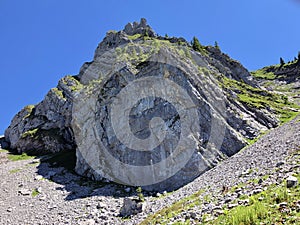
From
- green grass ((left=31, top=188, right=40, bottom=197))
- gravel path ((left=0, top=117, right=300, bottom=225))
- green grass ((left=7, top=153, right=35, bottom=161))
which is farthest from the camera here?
green grass ((left=7, top=153, right=35, bottom=161))

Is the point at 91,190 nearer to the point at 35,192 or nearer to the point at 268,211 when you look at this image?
the point at 35,192

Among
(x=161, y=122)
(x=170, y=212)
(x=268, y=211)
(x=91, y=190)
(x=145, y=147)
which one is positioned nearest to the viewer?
(x=268, y=211)

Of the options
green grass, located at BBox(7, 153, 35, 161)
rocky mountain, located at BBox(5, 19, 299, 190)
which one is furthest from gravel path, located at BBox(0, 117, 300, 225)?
green grass, located at BBox(7, 153, 35, 161)

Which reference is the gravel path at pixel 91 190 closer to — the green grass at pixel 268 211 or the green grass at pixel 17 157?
the green grass at pixel 268 211

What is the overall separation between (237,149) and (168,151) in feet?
39.5

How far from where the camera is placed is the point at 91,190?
4616cm

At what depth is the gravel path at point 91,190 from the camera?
28250 mm

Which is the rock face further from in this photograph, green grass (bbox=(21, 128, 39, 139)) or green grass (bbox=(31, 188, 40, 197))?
green grass (bbox=(31, 188, 40, 197))

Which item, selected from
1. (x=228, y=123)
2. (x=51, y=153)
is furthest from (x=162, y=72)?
(x=51, y=153)

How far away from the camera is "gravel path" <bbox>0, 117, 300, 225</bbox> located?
2825 centimetres

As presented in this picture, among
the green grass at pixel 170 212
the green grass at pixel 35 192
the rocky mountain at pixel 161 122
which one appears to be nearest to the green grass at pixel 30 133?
the rocky mountain at pixel 161 122

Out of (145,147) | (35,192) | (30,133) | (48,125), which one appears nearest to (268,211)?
(145,147)

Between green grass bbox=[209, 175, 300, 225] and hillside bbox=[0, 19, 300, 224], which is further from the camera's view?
hillside bbox=[0, 19, 300, 224]

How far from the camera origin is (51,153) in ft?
273
